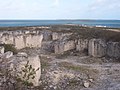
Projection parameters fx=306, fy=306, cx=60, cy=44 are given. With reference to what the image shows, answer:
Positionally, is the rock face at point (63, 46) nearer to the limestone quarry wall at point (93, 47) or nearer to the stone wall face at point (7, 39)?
the limestone quarry wall at point (93, 47)

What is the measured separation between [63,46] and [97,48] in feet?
19.3

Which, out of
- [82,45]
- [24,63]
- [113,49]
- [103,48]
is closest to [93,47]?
[103,48]

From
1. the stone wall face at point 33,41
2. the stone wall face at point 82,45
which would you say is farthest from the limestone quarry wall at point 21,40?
the stone wall face at point 82,45

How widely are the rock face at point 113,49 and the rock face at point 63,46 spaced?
23.3 ft

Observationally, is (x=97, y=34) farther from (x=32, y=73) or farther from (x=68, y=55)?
(x=32, y=73)

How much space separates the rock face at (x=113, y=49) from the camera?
36.4m

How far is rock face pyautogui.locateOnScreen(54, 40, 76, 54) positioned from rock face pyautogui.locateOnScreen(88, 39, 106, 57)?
4.48 meters

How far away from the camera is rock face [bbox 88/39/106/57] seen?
38.7 m

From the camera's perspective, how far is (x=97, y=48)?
39188mm

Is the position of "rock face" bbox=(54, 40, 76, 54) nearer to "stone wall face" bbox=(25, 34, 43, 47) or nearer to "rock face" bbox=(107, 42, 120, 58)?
"stone wall face" bbox=(25, 34, 43, 47)

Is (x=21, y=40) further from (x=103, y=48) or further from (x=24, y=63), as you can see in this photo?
(x=24, y=63)

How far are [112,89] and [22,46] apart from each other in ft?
84.6

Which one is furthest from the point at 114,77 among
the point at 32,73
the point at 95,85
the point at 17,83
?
the point at 17,83

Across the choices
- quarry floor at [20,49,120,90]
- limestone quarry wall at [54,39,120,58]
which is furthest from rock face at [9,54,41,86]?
limestone quarry wall at [54,39,120,58]
